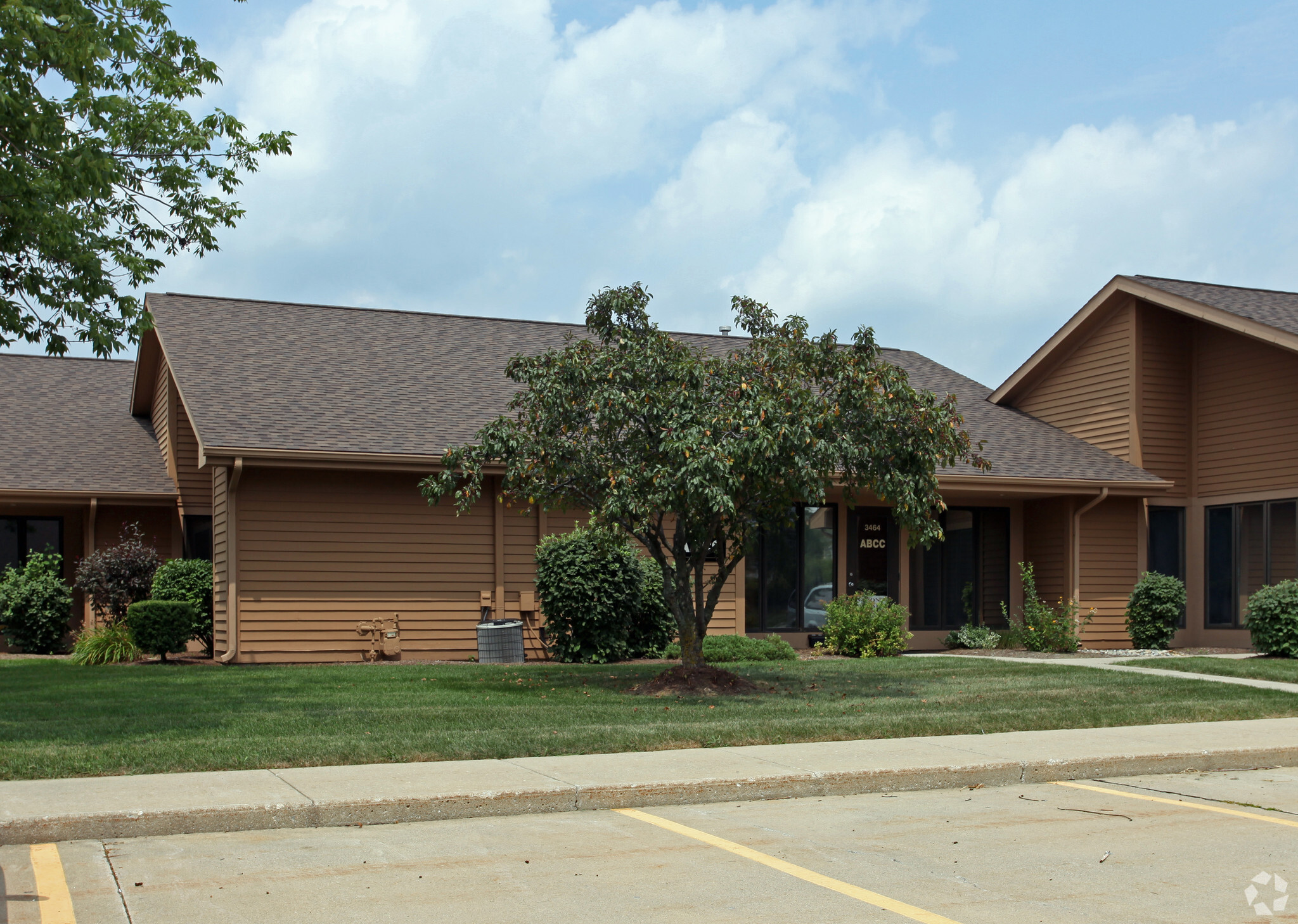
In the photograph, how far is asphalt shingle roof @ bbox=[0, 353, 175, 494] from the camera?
2031 centimetres

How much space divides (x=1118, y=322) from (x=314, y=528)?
13836 millimetres

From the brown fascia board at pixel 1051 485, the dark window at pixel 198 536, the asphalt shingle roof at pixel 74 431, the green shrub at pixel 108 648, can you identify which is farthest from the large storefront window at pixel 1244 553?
the asphalt shingle roof at pixel 74 431

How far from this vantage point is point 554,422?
12883 millimetres

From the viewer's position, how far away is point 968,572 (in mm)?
21953

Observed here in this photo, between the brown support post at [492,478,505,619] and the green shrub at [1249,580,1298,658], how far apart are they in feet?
35.3

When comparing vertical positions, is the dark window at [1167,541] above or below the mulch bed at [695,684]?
above

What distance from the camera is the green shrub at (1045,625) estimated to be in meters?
20.0

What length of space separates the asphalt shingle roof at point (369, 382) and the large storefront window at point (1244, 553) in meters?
1.85

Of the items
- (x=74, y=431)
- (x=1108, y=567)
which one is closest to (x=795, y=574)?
(x=1108, y=567)

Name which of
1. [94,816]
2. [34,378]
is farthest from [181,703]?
[34,378]

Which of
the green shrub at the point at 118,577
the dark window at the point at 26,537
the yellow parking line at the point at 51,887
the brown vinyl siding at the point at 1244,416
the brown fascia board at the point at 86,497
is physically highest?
the brown vinyl siding at the point at 1244,416

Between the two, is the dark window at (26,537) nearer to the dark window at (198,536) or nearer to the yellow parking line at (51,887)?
the dark window at (198,536)

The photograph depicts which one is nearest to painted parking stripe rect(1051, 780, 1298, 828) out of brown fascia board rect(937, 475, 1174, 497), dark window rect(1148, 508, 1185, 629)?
brown fascia board rect(937, 475, 1174, 497)

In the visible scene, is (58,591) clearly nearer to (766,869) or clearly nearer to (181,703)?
(181,703)
